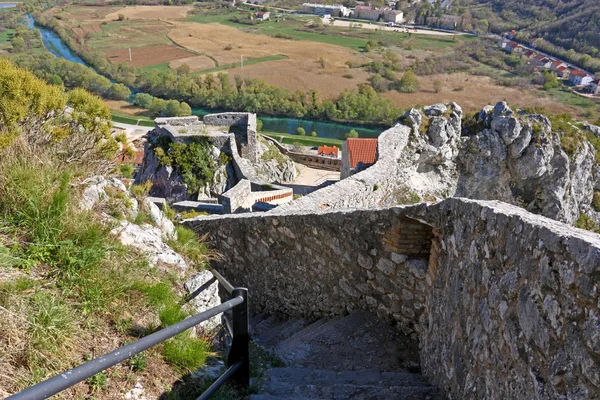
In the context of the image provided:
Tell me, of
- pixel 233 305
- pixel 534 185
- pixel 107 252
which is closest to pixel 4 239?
pixel 107 252

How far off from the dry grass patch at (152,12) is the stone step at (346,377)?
128901mm

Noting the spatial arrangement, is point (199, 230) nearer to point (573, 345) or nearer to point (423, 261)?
point (423, 261)

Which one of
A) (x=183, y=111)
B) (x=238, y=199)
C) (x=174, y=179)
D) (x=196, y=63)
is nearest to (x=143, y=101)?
(x=183, y=111)

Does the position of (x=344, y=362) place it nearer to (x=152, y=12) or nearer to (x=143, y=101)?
(x=143, y=101)

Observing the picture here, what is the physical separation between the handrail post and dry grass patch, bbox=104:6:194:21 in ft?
425

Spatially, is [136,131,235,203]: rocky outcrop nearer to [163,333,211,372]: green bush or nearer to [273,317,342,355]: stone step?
[273,317,342,355]: stone step

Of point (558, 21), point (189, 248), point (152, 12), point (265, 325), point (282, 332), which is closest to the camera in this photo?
point (189, 248)

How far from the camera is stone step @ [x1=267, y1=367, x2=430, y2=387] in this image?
399 centimetres

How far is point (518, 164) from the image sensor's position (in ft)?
40.5

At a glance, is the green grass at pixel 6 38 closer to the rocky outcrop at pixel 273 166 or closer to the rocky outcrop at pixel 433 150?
the rocky outcrop at pixel 273 166

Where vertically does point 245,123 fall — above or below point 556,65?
above

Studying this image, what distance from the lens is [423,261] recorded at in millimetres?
4543

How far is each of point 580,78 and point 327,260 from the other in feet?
240

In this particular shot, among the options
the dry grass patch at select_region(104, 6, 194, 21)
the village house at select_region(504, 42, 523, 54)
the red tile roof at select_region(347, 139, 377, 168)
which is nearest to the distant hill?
the village house at select_region(504, 42, 523, 54)
